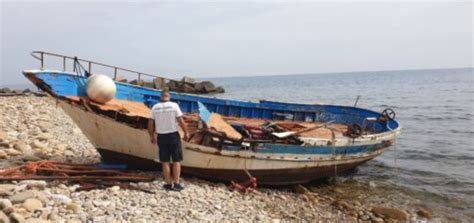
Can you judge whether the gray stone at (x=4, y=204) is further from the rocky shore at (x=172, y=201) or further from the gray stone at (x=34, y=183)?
the gray stone at (x=34, y=183)

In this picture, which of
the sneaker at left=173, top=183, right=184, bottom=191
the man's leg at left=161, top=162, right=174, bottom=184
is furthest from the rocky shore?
the man's leg at left=161, top=162, right=174, bottom=184

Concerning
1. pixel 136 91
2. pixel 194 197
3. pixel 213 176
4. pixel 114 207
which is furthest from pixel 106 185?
pixel 136 91

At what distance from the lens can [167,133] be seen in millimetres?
7863

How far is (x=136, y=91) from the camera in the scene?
11.5 m

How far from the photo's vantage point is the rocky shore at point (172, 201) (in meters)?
6.48

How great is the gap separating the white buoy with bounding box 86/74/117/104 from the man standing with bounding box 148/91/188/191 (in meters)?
1.63

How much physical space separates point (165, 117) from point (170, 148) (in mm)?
616

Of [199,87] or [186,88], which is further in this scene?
[199,87]

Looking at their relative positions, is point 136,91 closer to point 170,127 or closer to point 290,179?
point 170,127

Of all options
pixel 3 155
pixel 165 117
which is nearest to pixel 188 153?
pixel 165 117

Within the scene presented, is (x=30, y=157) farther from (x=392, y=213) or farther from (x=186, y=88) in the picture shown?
(x=186, y=88)

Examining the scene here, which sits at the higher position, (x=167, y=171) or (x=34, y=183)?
(x=167, y=171)

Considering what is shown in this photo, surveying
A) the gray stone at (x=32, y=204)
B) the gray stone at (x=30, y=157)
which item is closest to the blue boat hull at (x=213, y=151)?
the gray stone at (x=30, y=157)

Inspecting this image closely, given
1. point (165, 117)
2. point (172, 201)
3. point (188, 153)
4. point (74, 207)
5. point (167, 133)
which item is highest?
point (165, 117)
